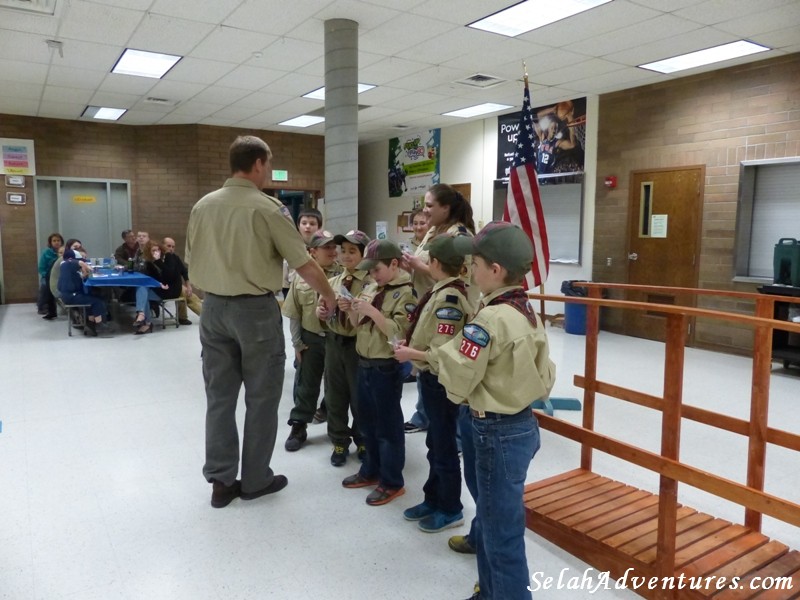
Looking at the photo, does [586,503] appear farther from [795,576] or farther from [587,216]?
[587,216]

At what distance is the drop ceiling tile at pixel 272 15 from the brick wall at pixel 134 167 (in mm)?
5635

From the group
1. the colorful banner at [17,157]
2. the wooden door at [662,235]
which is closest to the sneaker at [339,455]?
the wooden door at [662,235]

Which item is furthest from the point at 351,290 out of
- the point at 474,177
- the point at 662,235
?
the point at 474,177

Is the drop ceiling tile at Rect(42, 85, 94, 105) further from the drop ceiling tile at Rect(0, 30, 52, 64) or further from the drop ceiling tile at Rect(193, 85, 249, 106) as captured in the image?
the drop ceiling tile at Rect(193, 85, 249, 106)

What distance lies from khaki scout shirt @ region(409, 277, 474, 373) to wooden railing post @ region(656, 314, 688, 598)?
2.47 feet

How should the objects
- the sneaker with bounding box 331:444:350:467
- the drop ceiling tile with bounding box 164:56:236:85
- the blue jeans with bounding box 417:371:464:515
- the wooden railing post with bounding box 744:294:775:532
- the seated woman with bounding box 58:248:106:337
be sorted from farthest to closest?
the seated woman with bounding box 58:248:106:337, the drop ceiling tile with bounding box 164:56:236:85, the sneaker with bounding box 331:444:350:467, the blue jeans with bounding box 417:371:464:515, the wooden railing post with bounding box 744:294:775:532

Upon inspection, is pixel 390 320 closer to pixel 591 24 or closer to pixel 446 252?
pixel 446 252

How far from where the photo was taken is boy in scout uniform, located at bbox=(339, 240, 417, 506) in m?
2.67

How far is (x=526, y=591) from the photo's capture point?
1.83 metres

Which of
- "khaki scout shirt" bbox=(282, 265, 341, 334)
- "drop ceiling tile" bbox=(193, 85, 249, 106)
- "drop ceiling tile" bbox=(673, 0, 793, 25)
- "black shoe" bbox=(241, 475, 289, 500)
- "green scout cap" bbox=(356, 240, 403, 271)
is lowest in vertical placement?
"black shoe" bbox=(241, 475, 289, 500)

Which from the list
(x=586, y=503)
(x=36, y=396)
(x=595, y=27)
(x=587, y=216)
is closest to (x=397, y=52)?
(x=595, y=27)

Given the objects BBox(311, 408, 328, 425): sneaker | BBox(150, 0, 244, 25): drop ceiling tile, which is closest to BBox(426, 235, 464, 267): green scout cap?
BBox(311, 408, 328, 425): sneaker

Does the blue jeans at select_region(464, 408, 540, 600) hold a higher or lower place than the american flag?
lower

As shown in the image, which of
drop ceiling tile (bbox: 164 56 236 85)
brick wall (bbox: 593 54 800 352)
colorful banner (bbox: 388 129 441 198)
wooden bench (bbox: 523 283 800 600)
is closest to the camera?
wooden bench (bbox: 523 283 800 600)
